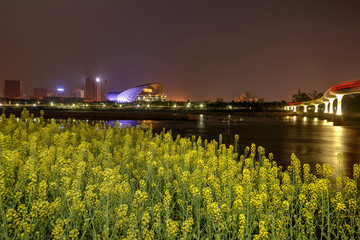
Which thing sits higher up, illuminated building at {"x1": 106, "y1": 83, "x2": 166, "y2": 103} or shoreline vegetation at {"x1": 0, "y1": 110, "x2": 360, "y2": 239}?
illuminated building at {"x1": 106, "y1": 83, "x2": 166, "y2": 103}

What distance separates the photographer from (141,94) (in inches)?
7136

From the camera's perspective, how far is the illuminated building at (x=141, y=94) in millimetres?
165750

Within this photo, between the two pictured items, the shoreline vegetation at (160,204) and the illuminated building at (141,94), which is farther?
the illuminated building at (141,94)

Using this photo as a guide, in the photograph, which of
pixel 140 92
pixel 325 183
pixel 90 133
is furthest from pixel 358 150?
pixel 140 92

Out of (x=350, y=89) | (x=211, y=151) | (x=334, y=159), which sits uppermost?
(x=350, y=89)

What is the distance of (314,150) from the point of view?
14.3 m

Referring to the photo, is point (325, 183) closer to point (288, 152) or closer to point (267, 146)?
point (288, 152)

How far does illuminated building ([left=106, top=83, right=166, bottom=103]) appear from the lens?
544 feet

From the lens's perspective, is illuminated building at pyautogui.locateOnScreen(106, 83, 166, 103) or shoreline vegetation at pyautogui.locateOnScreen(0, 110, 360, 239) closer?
shoreline vegetation at pyautogui.locateOnScreen(0, 110, 360, 239)

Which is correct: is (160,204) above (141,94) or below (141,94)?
below

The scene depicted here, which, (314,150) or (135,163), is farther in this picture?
(314,150)

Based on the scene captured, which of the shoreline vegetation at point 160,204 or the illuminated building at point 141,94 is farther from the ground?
the illuminated building at point 141,94

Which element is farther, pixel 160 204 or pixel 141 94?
pixel 141 94

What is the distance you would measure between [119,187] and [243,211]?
6.19 feet
